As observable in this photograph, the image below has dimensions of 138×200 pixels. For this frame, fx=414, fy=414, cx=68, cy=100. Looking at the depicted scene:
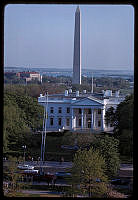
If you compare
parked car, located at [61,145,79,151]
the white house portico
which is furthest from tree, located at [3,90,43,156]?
the white house portico

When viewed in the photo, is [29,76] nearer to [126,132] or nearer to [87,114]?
[87,114]

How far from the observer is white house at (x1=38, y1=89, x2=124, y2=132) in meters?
16.8

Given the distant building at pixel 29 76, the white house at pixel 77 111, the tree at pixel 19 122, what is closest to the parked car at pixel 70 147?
the tree at pixel 19 122

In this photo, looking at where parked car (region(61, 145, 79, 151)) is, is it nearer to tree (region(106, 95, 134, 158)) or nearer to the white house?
tree (region(106, 95, 134, 158))

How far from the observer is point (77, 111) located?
57.7 ft

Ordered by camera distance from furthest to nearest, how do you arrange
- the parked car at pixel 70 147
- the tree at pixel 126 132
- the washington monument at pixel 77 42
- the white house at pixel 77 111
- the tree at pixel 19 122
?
the washington monument at pixel 77 42 → the white house at pixel 77 111 → the parked car at pixel 70 147 → the tree at pixel 19 122 → the tree at pixel 126 132

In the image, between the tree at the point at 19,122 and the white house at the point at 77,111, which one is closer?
the tree at the point at 19,122

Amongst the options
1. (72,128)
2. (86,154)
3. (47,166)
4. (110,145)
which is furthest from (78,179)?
(72,128)

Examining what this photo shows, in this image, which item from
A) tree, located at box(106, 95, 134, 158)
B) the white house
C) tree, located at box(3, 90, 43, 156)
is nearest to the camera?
tree, located at box(106, 95, 134, 158)

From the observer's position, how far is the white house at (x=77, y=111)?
16.8m

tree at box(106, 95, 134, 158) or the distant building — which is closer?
tree at box(106, 95, 134, 158)

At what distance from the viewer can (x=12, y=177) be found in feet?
18.8

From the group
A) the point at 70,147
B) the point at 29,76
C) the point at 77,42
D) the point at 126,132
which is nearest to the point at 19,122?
the point at 70,147

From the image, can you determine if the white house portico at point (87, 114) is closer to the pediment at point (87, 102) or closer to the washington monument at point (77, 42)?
the pediment at point (87, 102)
